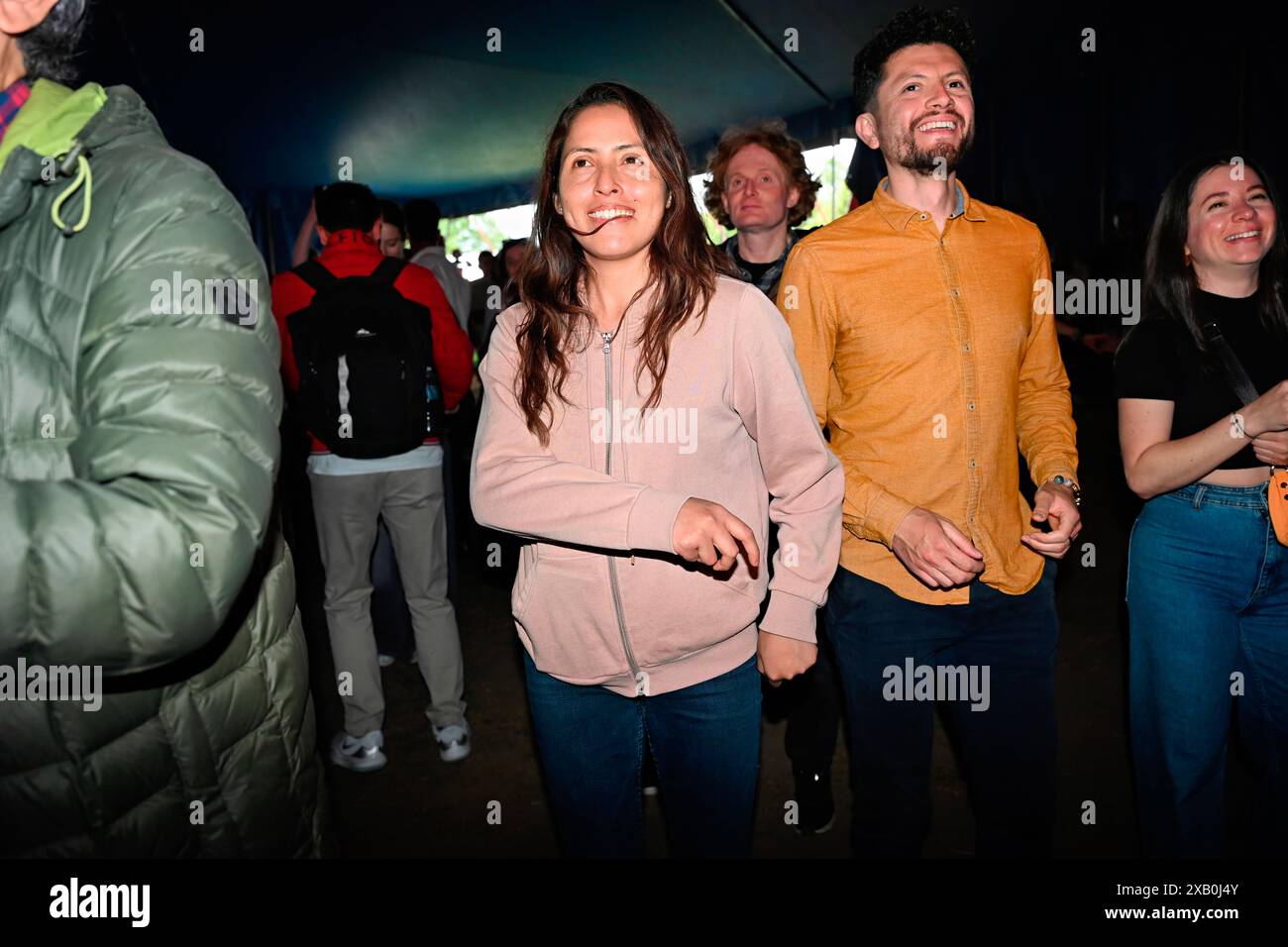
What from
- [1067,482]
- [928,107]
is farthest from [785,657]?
[928,107]

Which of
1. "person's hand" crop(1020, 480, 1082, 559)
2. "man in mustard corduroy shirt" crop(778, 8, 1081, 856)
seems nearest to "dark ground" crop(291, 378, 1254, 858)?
"man in mustard corduroy shirt" crop(778, 8, 1081, 856)

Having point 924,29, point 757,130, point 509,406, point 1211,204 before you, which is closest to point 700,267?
point 509,406

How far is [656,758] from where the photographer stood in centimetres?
180

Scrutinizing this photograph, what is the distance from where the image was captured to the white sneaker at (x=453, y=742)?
3543mm

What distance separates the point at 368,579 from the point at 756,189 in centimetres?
204

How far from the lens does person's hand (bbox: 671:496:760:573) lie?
1.42m

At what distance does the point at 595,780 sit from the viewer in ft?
5.72

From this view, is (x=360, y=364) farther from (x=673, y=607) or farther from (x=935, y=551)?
(x=935, y=551)

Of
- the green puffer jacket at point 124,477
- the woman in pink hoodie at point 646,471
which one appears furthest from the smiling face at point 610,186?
the green puffer jacket at point 124,477

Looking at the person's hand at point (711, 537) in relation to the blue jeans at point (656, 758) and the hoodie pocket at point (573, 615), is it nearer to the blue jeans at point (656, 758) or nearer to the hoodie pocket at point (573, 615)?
the hoodie pocket at point (573, 615)

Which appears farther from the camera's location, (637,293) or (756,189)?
(756,189)
